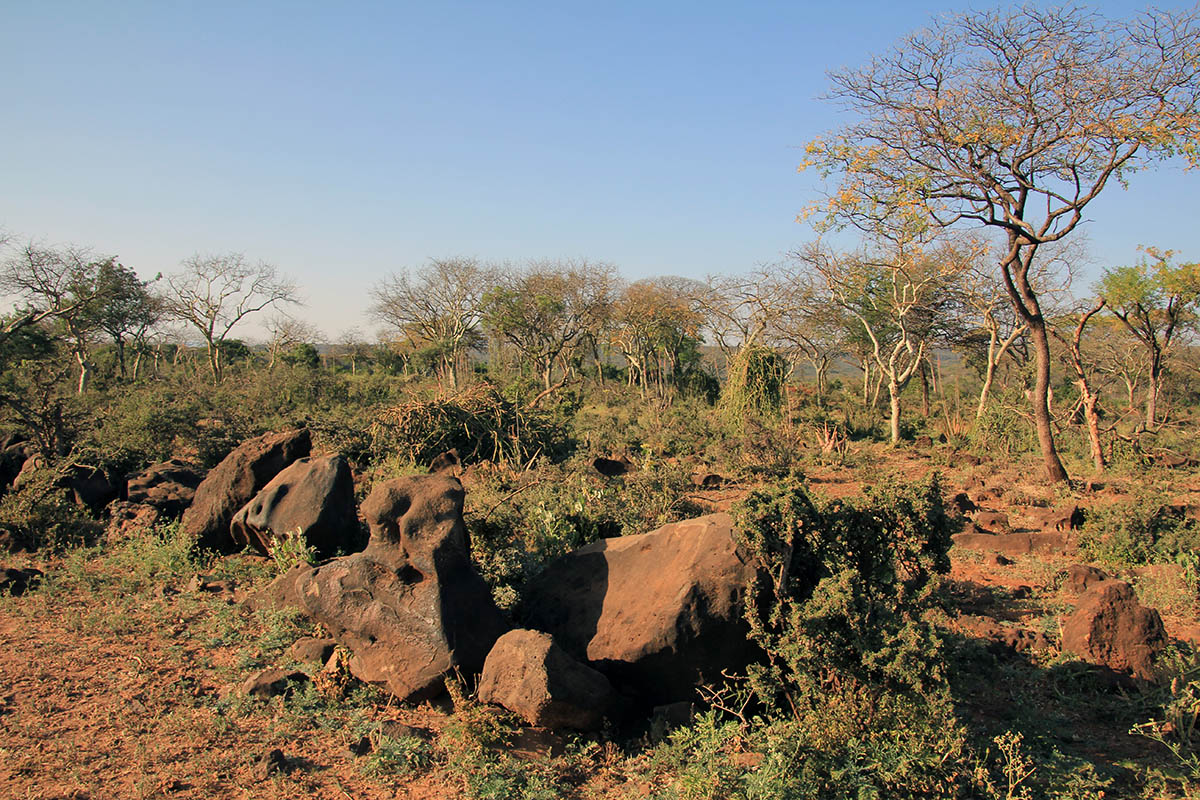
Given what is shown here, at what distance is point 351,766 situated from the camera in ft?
13.5

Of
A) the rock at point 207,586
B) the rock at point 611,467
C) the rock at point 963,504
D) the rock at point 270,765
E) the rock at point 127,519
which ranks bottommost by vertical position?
the rock at point 270,765

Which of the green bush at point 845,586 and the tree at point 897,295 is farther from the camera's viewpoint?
the tree at point 897,295

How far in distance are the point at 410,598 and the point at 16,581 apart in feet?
13.3

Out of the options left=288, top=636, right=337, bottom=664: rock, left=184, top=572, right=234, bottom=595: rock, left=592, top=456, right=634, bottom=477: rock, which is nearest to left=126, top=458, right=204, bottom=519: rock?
left=184, top=572, right=234, bottom=595: rock

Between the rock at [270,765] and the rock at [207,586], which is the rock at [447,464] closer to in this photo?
the rock at [207,586]

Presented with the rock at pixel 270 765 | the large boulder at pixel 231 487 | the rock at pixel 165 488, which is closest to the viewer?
the rock at pixel 270 765

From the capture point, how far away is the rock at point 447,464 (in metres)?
11.2

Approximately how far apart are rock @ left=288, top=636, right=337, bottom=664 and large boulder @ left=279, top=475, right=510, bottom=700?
188mm

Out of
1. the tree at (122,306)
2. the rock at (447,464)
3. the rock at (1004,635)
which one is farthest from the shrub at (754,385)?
the tree at (122,306)

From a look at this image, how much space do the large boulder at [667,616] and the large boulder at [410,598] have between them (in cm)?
57

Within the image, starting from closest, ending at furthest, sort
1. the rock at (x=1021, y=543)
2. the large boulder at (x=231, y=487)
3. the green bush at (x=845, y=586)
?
the green bush at (x=845, y=586) → the large boulder at (x=231, y=487) → the rock at (x=1021, y=543)

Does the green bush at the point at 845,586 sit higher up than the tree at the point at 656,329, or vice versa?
the tree at the point at 656,329

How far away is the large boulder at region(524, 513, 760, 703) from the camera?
15.0 feet

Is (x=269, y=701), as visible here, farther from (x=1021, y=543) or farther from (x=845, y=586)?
(x=1021, y=543)
